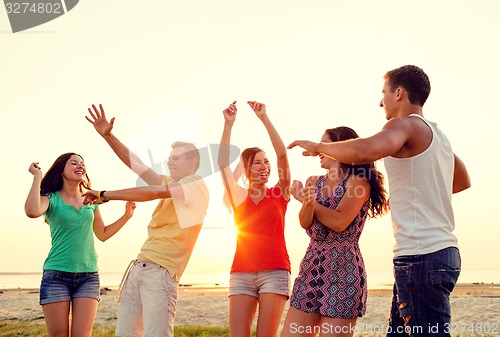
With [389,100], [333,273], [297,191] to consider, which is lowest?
[333,273]

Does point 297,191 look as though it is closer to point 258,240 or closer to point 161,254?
point 258,240

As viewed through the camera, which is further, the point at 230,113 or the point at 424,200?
the point at 230,113

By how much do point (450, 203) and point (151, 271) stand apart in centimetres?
292

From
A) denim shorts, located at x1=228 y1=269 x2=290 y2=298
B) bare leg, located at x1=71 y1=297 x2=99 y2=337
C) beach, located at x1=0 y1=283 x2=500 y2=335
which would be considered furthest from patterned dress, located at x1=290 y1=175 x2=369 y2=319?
beach, located at x1=0 y1=283 x2=500 y2=335

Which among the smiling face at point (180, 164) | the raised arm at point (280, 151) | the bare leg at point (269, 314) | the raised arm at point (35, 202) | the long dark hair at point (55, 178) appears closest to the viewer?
the bare leg at point (269, 314)

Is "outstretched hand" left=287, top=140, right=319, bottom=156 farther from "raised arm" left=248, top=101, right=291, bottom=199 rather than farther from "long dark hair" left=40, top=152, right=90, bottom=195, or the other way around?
"long dark hair" left=40, top=152, right=90, bottom=195

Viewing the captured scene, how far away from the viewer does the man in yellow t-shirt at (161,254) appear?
18.7 feet

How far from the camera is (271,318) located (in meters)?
5.86

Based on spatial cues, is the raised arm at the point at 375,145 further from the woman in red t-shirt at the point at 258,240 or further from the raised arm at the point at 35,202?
the raised arm at the point at 35,202

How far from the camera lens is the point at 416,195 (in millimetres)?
4082

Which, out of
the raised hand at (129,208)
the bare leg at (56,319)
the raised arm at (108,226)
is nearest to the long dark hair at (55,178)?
the raised arm at (108,226)

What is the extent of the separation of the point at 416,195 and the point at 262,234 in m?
2.29

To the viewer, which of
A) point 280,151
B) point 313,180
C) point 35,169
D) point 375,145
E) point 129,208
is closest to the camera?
point 375,145

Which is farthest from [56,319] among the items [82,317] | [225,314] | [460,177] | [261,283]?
[225,314]
